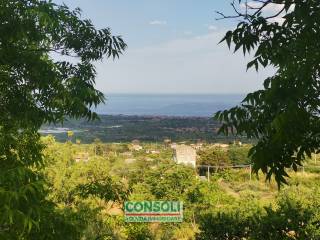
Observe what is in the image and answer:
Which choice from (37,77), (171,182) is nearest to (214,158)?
(171,182)

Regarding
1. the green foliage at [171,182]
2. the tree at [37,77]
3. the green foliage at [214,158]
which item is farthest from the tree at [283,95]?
the green foliage at [214,158]

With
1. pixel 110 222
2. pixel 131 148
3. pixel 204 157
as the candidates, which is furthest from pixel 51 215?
pixel 131 148

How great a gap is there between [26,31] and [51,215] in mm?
1914

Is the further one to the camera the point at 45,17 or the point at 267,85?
the point at 45,17

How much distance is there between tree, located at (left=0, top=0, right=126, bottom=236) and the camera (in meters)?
4.23

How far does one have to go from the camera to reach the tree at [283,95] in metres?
2.77

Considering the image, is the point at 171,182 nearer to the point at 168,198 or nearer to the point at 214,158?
the point at 168,198

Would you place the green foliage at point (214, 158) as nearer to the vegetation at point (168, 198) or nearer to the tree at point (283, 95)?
the vegetation at point (168, 198)

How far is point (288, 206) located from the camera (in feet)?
36.2

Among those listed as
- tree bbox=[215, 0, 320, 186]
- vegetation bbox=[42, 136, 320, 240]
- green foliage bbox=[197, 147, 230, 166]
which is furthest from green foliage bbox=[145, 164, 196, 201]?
green foliage bbox=[197, 147, 230, 166]

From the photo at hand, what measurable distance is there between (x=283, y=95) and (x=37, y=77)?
2839mm

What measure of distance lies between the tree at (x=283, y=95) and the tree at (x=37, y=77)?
168 centimetres

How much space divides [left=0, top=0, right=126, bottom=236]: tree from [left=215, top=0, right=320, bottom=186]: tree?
5.51 ft

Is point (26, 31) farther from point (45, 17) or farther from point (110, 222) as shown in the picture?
point (110, 222)
